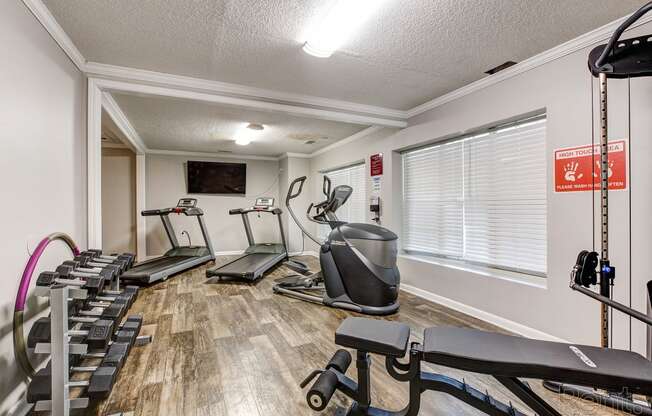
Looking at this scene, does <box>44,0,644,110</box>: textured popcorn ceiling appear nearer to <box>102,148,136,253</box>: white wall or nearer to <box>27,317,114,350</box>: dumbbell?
<box>27,317,114,350</box>: dumbbell

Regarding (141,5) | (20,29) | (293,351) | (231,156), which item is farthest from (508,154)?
(231,156)

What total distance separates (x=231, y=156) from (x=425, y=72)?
5166mm

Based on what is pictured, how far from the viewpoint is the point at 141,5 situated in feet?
5.79

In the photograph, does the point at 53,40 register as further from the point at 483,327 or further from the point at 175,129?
the point at 483,327

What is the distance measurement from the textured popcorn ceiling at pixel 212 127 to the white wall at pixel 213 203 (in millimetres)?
544

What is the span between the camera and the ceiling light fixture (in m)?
4.43

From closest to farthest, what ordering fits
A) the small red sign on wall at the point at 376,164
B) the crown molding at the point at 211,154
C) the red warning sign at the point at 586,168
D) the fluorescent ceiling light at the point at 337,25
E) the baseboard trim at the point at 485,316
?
the fluorescent ceiling light at the point at 337,25 < the red warning sign at the point at 586,168 < the baseboard trim at the point at 485,316 < the small red sign on wall at the point at 376,164 < the crown molding at the point at 211,154

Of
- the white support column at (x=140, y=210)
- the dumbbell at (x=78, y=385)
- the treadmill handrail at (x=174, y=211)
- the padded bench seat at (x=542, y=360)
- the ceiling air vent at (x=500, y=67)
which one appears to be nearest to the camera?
the padded bench seat at (x=542, y=360)

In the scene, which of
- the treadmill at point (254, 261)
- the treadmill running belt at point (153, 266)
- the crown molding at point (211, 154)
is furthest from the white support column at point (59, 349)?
the crown molding at point (211, 154)

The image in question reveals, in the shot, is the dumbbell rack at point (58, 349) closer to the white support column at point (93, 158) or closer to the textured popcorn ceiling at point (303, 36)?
the white support column at point (93, 158)

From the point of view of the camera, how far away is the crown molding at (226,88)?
251 cm

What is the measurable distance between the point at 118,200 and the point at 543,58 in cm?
696

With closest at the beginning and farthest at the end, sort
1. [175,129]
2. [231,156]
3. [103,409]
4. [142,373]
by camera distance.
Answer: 1. [103,409]
2. [142,373]
3. [175,129]
4. [231,156]

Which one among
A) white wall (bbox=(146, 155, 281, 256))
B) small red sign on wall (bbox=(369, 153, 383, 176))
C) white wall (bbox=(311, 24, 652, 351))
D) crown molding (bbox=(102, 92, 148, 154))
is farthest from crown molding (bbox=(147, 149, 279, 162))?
white wall (bbox=(311, 24, 652, 351))
